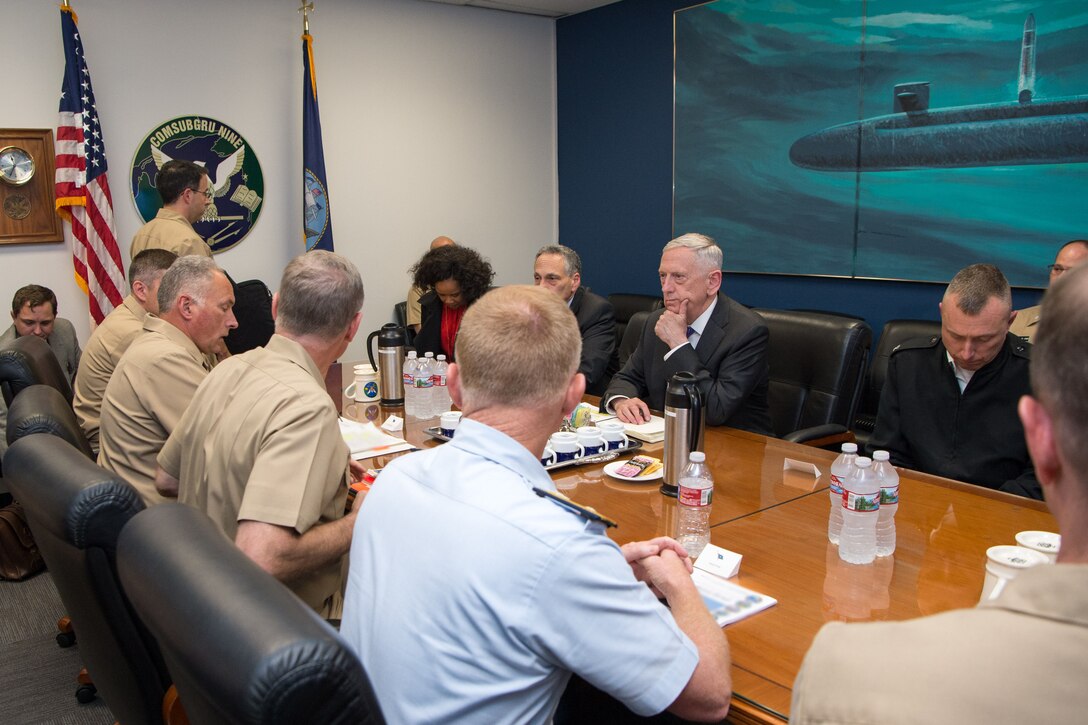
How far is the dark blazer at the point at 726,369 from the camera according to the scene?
117 inches

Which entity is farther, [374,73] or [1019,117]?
[374,73]

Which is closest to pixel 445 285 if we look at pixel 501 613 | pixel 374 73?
pixel 374 73

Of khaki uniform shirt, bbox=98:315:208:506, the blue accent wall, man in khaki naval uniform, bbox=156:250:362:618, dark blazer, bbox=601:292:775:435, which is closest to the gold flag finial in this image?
the blue accent wall

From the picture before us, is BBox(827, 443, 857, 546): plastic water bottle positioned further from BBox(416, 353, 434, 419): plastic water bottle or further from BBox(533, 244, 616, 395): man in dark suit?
BBox(533, 244, 616, 395): man in dark suit

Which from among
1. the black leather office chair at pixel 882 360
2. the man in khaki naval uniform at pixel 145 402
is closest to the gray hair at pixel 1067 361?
the man in khaki naval uniform at pixel 145 402

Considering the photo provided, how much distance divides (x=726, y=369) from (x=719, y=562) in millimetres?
1414

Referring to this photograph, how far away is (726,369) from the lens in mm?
3068

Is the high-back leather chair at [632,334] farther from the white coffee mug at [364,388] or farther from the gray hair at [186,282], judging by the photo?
the gray hair at [186,282]

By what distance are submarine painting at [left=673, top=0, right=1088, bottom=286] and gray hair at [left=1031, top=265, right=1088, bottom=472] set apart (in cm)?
371

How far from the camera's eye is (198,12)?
5.10 metres

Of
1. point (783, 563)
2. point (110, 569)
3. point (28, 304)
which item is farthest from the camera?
point (28, 304)

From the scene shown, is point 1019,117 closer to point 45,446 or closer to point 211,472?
point 211,472

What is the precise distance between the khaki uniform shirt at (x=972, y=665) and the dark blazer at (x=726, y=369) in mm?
2172

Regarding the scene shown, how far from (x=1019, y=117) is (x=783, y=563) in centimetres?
321
